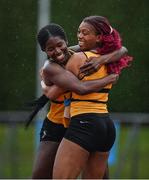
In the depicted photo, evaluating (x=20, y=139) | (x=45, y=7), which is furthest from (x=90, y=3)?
(x=20, y=139)

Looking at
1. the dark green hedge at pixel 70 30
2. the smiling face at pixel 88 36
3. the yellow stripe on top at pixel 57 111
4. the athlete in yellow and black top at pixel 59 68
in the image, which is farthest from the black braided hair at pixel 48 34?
the dark green hedge at pixel 70 30

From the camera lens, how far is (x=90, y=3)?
14484 millimetres

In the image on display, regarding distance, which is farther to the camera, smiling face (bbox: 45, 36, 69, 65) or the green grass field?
the green grass field

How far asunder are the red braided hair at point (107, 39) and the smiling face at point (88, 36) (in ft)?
0.09

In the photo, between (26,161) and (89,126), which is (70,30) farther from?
(89,126)

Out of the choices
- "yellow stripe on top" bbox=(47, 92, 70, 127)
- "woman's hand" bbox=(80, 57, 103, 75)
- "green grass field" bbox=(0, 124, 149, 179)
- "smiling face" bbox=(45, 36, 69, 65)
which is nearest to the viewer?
"woman's hand" bbox=(80, 57, 103, 75)

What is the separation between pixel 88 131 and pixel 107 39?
726 millimetres

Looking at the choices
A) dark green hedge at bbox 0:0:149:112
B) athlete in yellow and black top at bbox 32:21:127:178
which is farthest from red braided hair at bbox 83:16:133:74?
dark green hedge at bbox 0:0:149:112

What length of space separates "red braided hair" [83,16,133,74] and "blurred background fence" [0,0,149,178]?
411cm

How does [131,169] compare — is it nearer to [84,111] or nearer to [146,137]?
[146,137]

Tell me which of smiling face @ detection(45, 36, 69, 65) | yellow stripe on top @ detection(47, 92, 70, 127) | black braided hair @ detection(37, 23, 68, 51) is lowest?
yellow stripe on top @ detection(47, 92, 70, 127)

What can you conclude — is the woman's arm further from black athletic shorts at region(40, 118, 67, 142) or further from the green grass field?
the green grass field

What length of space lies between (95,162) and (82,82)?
0.62 meters

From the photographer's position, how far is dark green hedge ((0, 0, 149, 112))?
1479cm
